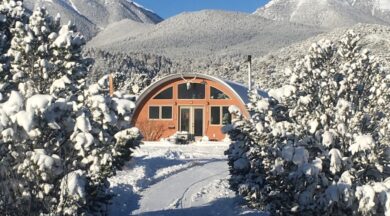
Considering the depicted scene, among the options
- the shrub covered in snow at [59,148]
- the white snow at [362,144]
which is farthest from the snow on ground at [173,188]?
the white snow at [362,144]

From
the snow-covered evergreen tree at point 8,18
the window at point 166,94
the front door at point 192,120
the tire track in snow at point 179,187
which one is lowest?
the tire track in snow at point 179,187

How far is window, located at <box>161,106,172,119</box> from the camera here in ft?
144

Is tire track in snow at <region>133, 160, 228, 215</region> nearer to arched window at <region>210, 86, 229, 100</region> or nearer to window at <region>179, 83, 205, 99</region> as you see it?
arched window at <region>210, 86, 229, 100</region>

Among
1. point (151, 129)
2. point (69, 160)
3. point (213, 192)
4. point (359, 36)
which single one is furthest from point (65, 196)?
point (151, 129)

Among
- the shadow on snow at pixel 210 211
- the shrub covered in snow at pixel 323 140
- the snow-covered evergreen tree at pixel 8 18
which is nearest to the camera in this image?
the shrub covered in snow at pixel 323 140

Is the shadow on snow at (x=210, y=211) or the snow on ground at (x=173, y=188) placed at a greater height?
the snow on ground at (x=173, y=188)

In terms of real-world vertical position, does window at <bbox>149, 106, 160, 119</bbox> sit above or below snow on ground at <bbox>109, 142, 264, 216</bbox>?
above

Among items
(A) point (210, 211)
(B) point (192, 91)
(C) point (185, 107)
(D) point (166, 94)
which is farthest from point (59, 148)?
(D) point (166, 94)

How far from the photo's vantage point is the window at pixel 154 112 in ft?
144

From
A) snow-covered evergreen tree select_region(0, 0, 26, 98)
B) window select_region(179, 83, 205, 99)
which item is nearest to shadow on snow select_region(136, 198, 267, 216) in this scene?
snow-covered evergreen tree select_region(0, 0, 26, 98)

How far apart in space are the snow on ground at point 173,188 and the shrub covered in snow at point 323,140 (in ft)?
4.52

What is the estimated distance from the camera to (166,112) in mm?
43781

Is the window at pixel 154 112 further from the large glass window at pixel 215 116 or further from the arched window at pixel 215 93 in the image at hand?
the arched window at pixel 215 93

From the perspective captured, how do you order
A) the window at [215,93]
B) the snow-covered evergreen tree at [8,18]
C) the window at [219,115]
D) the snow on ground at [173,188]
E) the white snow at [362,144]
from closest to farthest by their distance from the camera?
the white snow at [362,144] < the snow on ground at [173,188] < the snow-covered evergreen tree at [8,18] < the window at [219,115] < the window at [215,93]
